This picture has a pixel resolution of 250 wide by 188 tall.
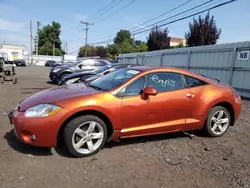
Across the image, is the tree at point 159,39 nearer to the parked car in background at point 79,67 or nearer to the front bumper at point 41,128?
the parked car in background at point 79,67

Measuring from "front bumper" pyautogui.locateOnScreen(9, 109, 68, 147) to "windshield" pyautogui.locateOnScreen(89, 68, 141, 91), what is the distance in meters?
1.05

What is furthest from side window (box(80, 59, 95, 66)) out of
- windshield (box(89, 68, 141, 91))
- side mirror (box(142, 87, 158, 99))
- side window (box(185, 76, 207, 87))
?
side mirror (box(142, 87, 158, 99))

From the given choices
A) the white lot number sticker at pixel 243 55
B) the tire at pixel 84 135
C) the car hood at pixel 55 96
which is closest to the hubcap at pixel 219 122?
the tire at pixel 84 135

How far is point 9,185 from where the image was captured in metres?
3.18

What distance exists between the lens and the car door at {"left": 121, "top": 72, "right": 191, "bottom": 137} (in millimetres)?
4336

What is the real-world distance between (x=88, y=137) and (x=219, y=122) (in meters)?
2.86

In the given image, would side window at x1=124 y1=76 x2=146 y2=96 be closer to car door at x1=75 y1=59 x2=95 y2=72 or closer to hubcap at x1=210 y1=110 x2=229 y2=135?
hubcap at x1=210 y1=110 x2=229 y2=135

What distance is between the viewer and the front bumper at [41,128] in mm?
3832

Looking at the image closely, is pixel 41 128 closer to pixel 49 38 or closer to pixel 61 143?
pixel 61 143

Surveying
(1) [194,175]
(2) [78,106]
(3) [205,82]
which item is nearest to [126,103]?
(2) [78,106]

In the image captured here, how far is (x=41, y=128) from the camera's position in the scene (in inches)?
151

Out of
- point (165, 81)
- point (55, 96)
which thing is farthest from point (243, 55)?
point (55, 96)

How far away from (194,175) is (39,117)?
242 centimetres

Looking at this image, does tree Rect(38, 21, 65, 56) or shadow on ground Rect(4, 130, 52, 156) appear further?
tree Rect(38, 21, 65, 56)
